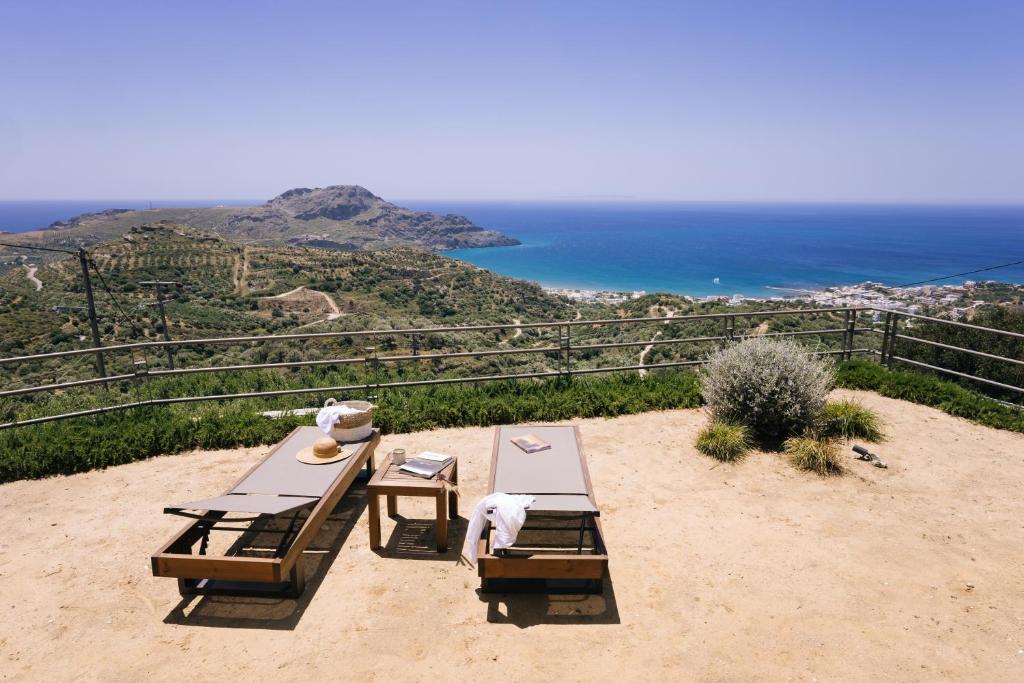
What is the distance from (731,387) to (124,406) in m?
7.98

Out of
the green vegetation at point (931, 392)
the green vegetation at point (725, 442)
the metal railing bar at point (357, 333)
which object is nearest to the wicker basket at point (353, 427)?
the metal railing bar at point (357, 333)

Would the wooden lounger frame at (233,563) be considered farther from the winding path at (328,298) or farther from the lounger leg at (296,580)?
the winding path at (328,298)

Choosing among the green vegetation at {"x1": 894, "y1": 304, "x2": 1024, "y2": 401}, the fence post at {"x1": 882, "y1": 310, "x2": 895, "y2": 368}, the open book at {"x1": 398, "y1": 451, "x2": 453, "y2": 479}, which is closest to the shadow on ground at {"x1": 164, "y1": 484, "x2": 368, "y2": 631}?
the open book at {"x1": 398, "y1": 451, "x2": 453, "y2": 479}

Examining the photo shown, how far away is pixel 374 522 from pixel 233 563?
115 cm

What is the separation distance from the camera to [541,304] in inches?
1922

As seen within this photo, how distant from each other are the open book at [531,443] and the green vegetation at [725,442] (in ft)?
7.55

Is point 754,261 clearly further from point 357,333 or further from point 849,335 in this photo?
point 357,333

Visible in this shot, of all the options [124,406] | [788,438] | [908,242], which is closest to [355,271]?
[124,406]

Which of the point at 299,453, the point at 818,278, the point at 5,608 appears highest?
the point at 299,453

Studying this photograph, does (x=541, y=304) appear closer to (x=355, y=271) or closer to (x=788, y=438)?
(x=355, y=271)

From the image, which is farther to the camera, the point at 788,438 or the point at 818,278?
the point at 818,278

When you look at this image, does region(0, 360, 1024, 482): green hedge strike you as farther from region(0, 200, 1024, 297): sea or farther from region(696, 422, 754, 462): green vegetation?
region(0, 200, 1024, 297): sea

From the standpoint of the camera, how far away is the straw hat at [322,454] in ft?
16.4

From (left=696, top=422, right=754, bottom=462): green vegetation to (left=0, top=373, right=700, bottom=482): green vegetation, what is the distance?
149 centimetres
